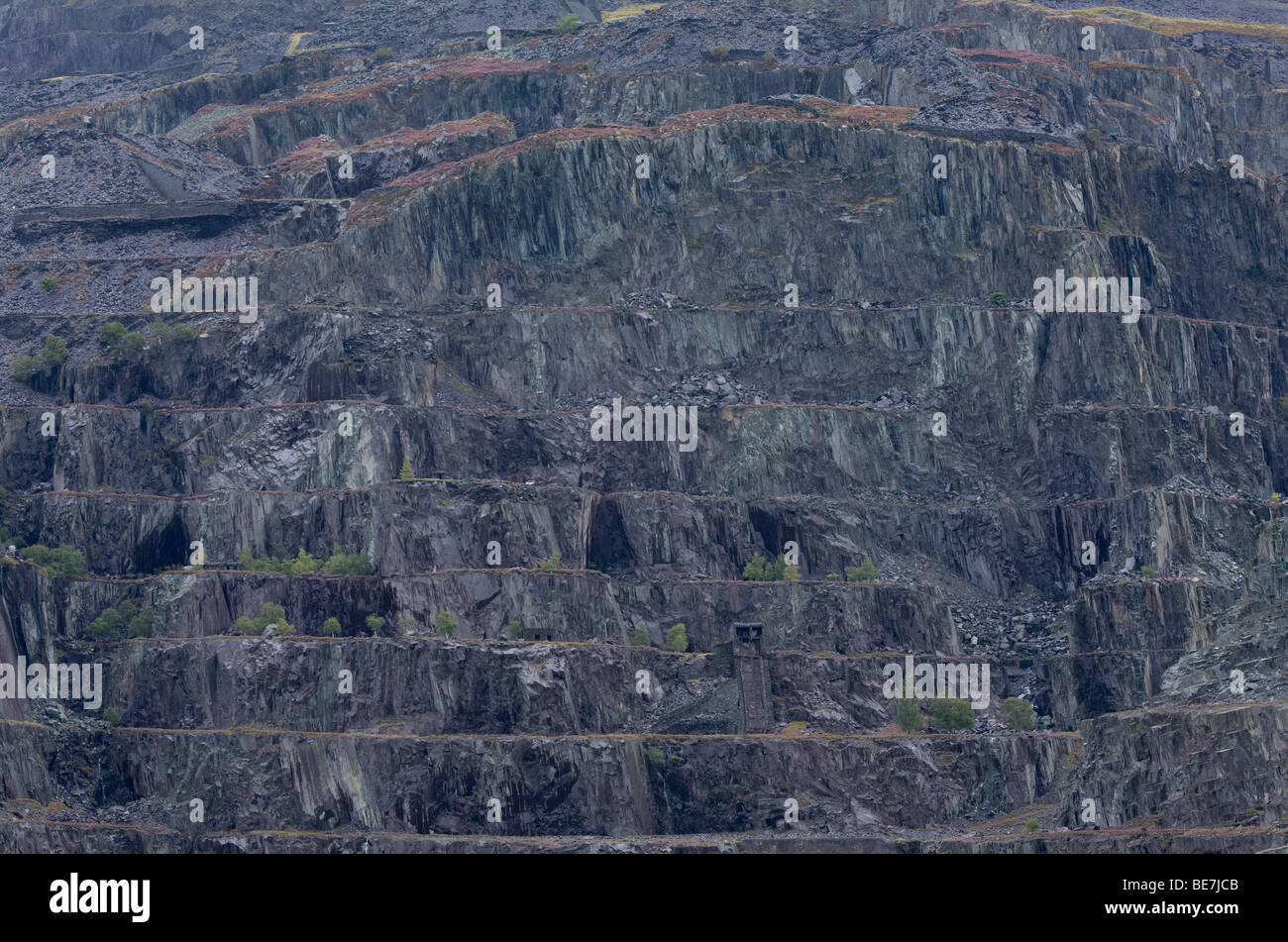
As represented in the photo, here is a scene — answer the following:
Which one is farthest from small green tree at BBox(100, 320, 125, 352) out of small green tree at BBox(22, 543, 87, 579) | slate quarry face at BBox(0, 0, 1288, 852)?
small green tree at BBox(22, 543, 87, 579)

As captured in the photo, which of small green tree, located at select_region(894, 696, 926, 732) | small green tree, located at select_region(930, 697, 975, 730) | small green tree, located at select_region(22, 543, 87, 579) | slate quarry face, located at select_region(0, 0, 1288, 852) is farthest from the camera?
small green tree, located at select_region(22, 543, 87, 579)

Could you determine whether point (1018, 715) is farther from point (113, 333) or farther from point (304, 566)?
point (113, 333)

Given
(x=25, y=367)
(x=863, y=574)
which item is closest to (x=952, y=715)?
Result: (x=863, y=574)

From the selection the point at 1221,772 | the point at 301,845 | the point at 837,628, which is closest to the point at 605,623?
the point at 837,628

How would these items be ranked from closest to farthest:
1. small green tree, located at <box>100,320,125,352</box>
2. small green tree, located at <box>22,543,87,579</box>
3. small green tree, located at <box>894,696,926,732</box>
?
small green tree, located at <box>894,696,926,732</box>, small green tree, located at <box>22,543,87,579</box>, small green tree, located at <box>100,320,125,352</box>

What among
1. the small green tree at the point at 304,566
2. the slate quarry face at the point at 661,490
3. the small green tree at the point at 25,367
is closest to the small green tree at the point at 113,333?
the slate quarry face at the point at 661,490

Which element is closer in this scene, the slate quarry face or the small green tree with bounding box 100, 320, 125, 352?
the slate quarry face

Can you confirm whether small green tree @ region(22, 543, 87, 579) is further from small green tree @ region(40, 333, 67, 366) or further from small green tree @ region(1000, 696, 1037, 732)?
small green tree @ region(1000, 696, 1037, 732)
